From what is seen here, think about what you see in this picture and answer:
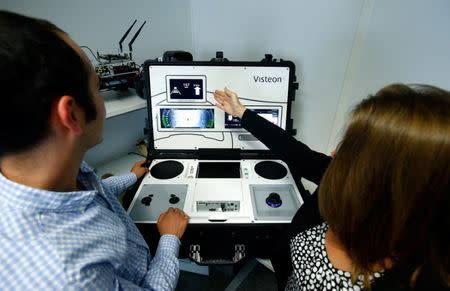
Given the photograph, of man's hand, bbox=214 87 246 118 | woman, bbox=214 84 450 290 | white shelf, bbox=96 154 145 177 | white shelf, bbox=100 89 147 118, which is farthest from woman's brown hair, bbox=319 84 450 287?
white shelf, bbox=96 154 145 177

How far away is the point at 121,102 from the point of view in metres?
1.23

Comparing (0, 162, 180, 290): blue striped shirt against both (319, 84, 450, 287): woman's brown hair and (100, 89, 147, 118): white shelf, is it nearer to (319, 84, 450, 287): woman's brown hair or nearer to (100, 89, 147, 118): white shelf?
(319, 84, 450, 287): woman's brown hair

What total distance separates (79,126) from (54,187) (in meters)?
0.14

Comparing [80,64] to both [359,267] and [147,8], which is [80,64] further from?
[147,8]

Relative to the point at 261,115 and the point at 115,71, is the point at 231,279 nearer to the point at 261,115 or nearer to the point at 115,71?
the point at 261,115

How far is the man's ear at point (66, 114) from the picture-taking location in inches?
18.1

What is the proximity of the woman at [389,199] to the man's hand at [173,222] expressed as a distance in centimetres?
38

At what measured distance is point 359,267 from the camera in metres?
0.55

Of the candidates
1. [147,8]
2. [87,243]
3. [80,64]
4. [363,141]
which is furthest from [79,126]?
[147,8]

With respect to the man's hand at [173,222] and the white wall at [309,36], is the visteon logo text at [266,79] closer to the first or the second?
the white wall at [309,36]

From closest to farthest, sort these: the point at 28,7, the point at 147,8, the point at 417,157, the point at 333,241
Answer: the point at 417,157 → the point at 333,241 → the point at 28,7 → the point at 147,8

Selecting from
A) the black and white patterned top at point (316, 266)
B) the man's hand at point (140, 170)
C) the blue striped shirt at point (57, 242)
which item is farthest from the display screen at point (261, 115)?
the blue striped shirt at point (57, 242)

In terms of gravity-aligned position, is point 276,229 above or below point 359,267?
below

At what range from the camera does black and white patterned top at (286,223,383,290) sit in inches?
Result: 22.3
